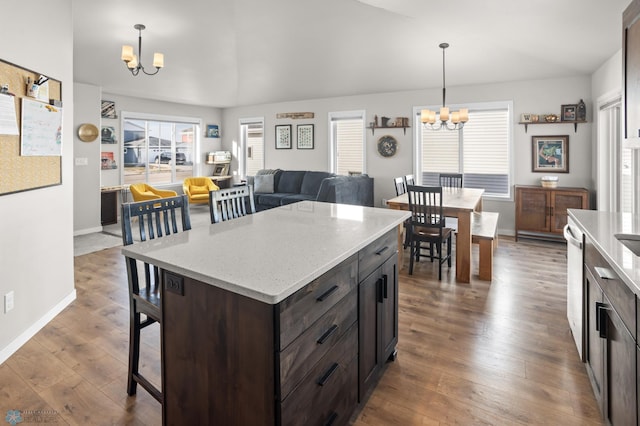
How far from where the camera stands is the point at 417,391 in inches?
78.0

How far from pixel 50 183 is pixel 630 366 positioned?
11.9ft

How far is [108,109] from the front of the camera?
22.5ft

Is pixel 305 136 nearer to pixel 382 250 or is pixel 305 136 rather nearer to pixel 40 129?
pixel 40 129

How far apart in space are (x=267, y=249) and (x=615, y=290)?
1.39m

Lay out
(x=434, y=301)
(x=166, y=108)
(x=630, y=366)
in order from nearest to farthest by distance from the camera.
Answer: (x=630, y=366) → (x=434, y=301) → (x=166, y=108)

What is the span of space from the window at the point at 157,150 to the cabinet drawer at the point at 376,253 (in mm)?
6870

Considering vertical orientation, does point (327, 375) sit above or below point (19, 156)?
below

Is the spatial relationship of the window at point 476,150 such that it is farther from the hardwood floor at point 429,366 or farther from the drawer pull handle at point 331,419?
the drawer pull handle at point 331,419

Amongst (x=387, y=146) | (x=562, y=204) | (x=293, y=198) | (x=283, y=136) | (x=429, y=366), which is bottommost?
(x=429, y=366)

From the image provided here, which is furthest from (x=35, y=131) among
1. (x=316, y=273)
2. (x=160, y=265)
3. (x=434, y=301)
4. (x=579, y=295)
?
(x=579, y=295)

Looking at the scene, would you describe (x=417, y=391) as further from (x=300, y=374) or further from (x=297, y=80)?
(x=297, y=80)

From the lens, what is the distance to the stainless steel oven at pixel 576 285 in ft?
6.82

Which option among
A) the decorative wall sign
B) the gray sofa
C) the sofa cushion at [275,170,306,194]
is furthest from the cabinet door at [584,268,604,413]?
the decorative wall sign

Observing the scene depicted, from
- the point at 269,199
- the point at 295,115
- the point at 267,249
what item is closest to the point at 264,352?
the point at 267,249
